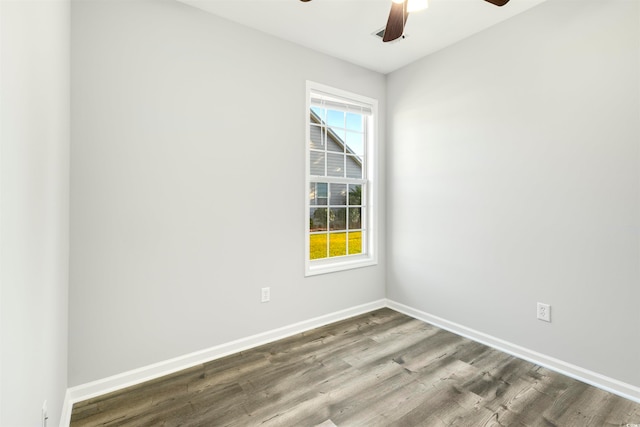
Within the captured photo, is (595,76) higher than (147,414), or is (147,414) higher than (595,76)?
(595,76)

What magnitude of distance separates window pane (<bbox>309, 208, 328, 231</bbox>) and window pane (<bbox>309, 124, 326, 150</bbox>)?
2.13 ft

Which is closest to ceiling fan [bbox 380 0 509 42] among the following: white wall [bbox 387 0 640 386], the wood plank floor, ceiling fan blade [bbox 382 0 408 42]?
ceiling fan blade [bbox 382 0 408 42]

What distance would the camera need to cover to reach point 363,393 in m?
2.01

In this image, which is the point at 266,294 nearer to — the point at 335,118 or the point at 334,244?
the point at 334,244

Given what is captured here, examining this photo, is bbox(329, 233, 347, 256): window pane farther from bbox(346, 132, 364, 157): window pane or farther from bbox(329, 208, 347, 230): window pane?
bbox(346, 132, 364, 157): window pane

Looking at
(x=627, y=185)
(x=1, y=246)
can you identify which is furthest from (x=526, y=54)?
(x=1, y=246)

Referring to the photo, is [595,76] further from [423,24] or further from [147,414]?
[147,414]

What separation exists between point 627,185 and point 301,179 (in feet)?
7.68

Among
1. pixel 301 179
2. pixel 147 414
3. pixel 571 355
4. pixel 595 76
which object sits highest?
pixel 595 76

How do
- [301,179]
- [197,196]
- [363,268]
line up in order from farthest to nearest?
[363,268], [301,179], [197,196]

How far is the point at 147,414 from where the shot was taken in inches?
71.4

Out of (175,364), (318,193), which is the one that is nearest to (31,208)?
(175,364)

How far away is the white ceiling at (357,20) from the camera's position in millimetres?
2316

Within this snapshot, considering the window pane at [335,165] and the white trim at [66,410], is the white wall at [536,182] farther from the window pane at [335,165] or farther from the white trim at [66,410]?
the white trim at [66,410]
